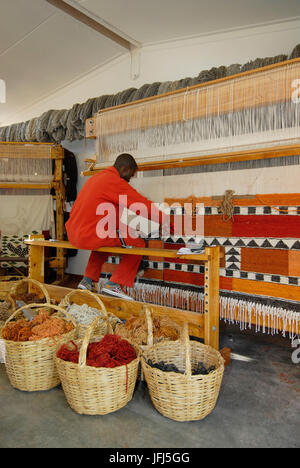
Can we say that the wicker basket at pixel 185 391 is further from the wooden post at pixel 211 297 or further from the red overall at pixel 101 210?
the red overall at pixel 101 210

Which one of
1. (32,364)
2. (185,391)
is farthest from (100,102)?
(185,391)

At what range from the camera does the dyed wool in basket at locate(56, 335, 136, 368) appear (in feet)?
6.13

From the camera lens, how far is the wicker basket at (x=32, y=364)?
6.68 ft

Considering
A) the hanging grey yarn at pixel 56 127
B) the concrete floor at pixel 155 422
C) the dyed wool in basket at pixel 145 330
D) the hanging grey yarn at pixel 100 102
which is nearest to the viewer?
the concrete floor at pixel 155 422

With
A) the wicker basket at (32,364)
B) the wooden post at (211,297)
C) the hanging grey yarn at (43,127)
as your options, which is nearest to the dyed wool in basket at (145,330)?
the wooden post at (211,297)

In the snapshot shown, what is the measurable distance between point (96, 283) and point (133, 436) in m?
2.16

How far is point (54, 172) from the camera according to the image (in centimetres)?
507

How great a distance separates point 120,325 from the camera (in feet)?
8.41

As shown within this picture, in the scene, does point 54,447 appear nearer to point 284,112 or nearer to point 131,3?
point 284,112

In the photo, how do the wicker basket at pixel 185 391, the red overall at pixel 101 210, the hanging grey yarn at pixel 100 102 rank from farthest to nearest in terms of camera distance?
the hanging grey yarn at pixel 100 102, the red overall at pixel 101 210, the wicker basket at pixel 185 391

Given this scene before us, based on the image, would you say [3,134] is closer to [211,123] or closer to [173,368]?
[211,123]

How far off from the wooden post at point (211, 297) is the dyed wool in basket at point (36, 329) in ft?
3.01

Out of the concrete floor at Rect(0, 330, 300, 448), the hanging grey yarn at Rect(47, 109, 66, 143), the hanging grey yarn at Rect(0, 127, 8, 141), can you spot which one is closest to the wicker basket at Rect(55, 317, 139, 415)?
the concrete floor at Rect(0, 330, 300, 448)

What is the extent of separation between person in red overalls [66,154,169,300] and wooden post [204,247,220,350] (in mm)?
811
